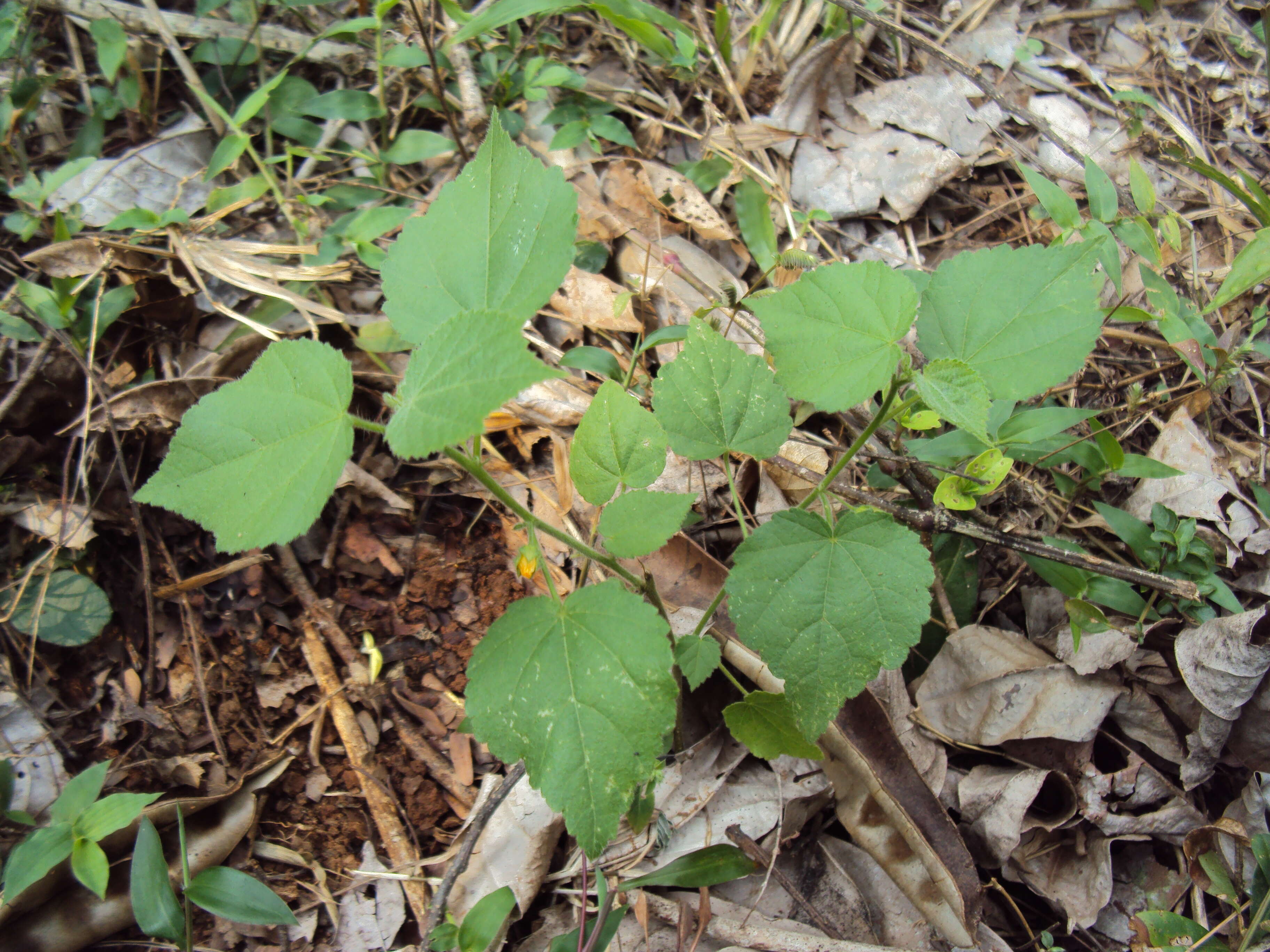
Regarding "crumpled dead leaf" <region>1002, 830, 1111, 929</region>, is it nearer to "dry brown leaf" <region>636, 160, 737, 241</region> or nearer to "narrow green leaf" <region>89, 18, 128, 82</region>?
"dry brown leaf" <region>636, 160, 737, 241</region>

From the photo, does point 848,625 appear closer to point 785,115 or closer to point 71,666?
point 71,666

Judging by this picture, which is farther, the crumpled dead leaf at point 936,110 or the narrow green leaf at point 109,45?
the crumpled dead leaf at point 936,110

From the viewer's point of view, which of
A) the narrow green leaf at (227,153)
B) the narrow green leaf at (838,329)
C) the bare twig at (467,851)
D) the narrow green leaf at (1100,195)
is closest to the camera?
the narrow green leaf at (838,329)

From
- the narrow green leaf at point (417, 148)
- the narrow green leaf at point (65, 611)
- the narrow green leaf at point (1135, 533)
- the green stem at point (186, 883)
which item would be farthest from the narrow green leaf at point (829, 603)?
the narrow green leaf at point (417, 148)

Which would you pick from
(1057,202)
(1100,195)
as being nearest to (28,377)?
(1057,202)

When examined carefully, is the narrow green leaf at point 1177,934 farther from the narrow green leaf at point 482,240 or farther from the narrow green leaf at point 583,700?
the narrow green leaf at point 482,240

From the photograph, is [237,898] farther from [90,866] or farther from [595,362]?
[595,362]

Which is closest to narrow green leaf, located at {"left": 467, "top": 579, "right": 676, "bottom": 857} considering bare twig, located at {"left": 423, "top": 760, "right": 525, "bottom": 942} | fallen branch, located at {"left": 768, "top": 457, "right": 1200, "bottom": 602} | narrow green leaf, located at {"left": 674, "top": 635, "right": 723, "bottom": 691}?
narrow green leaf, located at {"left": 674, "top": 635, "right": 723, "bottom": 691}

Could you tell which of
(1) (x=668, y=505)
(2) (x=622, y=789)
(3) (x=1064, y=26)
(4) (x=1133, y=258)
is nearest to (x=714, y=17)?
(3) (x=1064, y=26)
